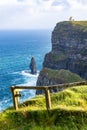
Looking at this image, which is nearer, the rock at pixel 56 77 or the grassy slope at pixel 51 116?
the grassy slope at pixel 51 116

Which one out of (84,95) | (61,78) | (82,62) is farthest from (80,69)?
(84,95)

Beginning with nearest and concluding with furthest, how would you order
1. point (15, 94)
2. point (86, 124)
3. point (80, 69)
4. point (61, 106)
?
point (86, 124) < point (61, 106) < point (15, 94) < point (80, 69)

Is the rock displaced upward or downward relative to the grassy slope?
downward

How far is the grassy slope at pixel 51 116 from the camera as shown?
16062mm

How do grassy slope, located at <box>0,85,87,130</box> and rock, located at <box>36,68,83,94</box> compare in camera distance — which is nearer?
grassy slope, located at <box>0,85,87,130</box>

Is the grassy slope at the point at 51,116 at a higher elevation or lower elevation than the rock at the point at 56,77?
higher

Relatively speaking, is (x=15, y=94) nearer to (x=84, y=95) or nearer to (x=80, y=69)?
(x=84, y=95)

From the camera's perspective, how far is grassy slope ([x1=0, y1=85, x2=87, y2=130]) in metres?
16.1

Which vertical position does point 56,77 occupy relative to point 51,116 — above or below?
below

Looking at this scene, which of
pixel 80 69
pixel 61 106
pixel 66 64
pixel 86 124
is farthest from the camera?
pixel 66 64

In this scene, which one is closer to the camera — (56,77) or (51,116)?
→ (51,116)

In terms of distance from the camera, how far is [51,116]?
16797mm

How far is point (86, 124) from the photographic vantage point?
1565 centimetres

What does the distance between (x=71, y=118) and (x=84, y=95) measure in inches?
129
